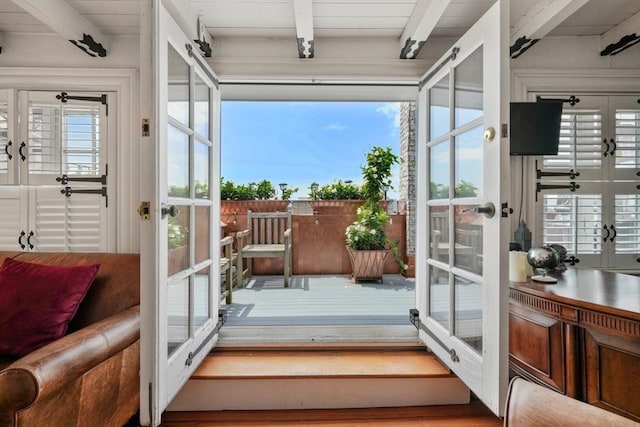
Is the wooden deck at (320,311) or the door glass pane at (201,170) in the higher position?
the door glass pane at (201,170)

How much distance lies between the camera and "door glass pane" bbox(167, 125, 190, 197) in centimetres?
141

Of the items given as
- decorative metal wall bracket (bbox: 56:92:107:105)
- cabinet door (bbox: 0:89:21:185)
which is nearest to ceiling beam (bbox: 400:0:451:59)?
decorative metal wall bracket (bbox: 56:92:107:105)

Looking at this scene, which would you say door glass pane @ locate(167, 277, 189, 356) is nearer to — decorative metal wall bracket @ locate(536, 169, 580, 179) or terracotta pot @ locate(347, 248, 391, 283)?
decorative metal wall bracket @ locate(536, 169, 580, 179)

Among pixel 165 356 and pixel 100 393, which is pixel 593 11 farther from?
pixel 100 393

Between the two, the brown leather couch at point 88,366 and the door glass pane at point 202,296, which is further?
the door glass pane at point 202,296

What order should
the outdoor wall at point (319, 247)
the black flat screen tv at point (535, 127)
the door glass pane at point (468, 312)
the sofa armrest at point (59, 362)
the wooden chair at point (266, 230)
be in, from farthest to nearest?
1. the outdoor wall at point (319, 247)
2. the wooden chair at point (266, 230)
3. the black flat screen tv at point (535, 127)
4. the door glass pane at point (468, 312)
5. the sofa armrest at point (59, 362)

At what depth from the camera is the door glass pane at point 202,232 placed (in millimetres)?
1741

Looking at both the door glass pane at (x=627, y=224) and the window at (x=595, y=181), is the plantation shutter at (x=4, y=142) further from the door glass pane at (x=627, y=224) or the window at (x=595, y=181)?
the door glass pane at (x=627, y=224)

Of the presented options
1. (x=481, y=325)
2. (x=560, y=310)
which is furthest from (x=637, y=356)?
(x=481, y=325)

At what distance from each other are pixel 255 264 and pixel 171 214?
9.95ft

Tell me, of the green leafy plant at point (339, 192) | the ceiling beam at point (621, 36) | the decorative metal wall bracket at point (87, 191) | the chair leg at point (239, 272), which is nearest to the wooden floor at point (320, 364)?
the decorative metal wall bracket at point (87, 191)

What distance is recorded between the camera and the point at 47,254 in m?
1.89

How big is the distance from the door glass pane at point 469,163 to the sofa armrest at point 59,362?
1738 millimetres

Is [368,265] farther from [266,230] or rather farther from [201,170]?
[201,170]
